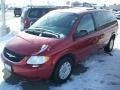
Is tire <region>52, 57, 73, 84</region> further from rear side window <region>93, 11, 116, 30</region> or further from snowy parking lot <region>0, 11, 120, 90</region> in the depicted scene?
rear side window <region>93, 11, 116, 30</region>

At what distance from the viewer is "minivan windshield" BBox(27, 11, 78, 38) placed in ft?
20.6

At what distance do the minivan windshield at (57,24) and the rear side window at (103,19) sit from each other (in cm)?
105

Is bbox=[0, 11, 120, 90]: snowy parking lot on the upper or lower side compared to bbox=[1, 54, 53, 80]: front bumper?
lower

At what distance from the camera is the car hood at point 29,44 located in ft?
18.1

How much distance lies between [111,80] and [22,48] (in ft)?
8.06

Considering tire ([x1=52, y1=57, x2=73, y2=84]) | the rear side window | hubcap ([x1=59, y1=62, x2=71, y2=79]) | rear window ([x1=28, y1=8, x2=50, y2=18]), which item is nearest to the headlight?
tire ([x1=52, y1=57, x2=73, y2=84])

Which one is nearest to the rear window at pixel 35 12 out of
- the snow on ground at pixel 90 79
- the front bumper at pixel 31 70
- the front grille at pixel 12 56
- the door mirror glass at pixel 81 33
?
the snow on ground at pixel 90 79

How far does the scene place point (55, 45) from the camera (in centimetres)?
568

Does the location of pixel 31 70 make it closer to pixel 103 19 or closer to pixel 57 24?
pixel 57 24

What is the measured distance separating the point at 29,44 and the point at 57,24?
1203 millimetres

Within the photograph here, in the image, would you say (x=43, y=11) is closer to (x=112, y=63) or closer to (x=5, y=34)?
(x=5, y=34)

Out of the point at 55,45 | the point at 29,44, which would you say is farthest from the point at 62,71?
the point at 29,44

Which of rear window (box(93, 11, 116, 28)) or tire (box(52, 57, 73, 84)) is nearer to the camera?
tire (box(52, 57, 73, 84))

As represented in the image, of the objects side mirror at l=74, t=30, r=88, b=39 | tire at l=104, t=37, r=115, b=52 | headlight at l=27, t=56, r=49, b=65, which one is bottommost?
tire at l=104, t=37, r=115, b=52
